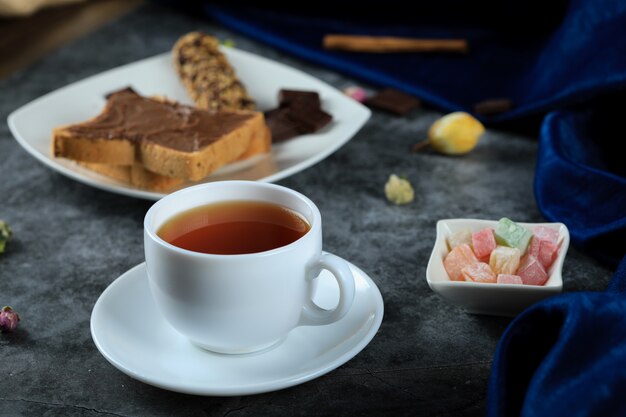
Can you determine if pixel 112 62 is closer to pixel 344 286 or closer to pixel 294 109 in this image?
pixel 294 109

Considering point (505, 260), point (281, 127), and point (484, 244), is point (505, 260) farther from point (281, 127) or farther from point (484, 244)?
point (281, 127)

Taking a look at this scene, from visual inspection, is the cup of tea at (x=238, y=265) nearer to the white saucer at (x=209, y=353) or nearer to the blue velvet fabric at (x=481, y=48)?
the white saucer at (x=209, y=353)

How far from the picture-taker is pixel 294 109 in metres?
1.60

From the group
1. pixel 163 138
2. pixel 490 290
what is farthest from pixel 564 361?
pixel 163 138

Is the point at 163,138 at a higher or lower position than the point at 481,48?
higher

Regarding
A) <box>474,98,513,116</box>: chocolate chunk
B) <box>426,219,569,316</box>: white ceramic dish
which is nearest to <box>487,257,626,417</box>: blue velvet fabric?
<box>426,219,569,316</box>: white ceramic dish

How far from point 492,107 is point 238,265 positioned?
0.99m

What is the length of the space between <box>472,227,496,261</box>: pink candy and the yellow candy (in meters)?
0.50

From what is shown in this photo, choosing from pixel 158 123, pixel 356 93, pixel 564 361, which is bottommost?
pixel 356 93

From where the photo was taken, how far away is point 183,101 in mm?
1774

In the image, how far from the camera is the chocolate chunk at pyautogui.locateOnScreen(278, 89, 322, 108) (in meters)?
1.62

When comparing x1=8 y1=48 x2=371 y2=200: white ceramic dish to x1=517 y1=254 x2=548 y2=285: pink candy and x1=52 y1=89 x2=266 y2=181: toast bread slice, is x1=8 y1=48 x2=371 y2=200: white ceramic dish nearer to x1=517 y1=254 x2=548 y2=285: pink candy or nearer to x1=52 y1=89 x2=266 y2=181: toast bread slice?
x1=52 y1=89 x2=266 y2=181: toast bread slice

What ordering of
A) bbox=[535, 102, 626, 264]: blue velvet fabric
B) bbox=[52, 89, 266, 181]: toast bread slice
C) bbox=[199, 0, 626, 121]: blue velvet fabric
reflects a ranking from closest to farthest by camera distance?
bbox=[535, 102, 626, 264]: blue velvet fabric, bbox=[52, 89, 266, 181]: toast bread slice, bbox=[199, 0, 626, 121]: blue velvet fabric

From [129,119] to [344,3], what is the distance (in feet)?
3.21
